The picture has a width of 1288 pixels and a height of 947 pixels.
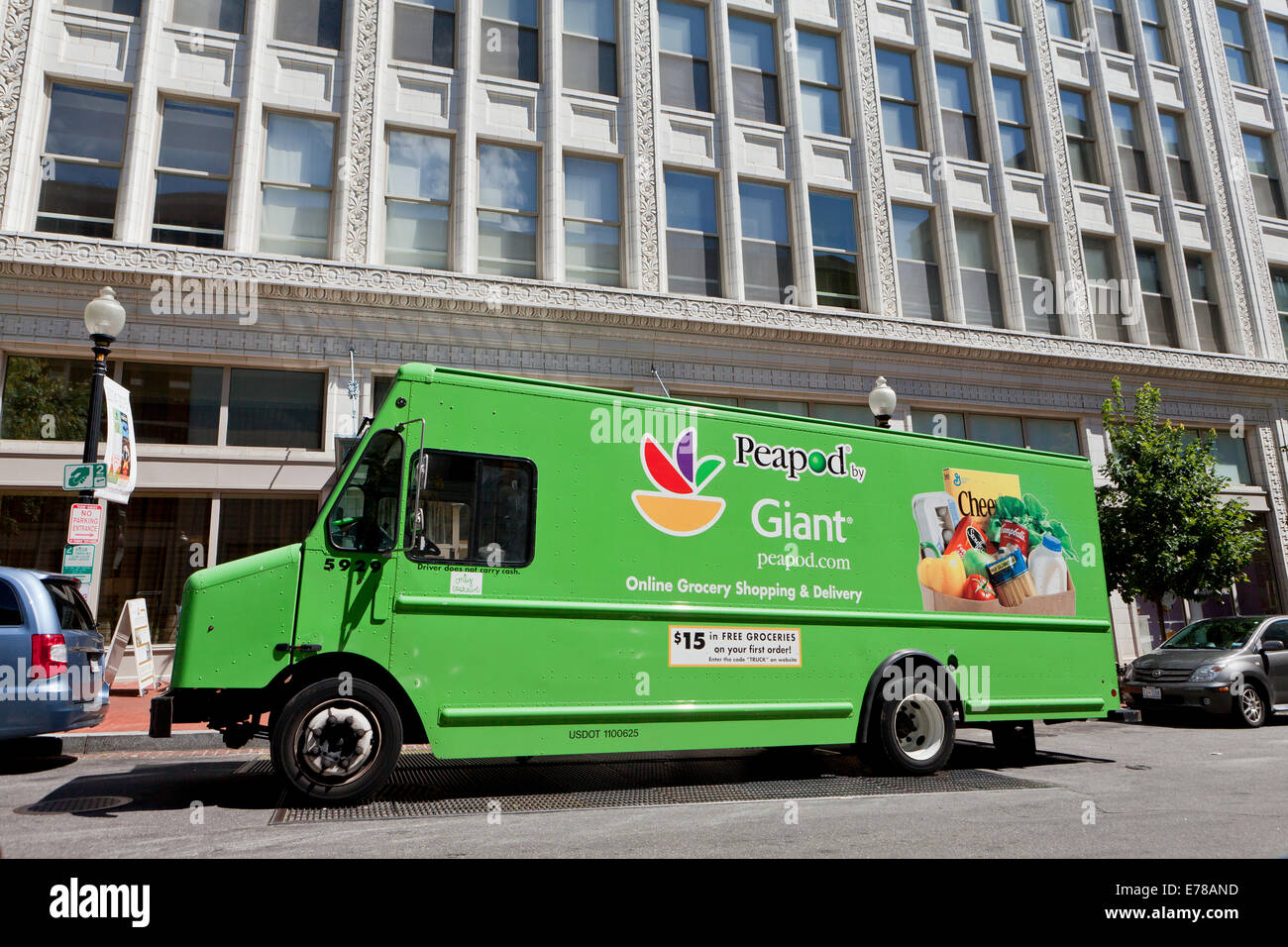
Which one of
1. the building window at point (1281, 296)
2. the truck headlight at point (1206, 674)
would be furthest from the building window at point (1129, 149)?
the truck headlight at point (1206, 674)

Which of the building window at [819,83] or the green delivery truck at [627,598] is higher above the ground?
the building window at [819,83]

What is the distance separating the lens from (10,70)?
14.2m

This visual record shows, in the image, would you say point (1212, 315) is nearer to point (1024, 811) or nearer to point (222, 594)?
point (1024, 811)

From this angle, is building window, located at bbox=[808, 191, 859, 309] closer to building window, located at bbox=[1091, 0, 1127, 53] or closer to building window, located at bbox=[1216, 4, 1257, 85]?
building window, located at bbox=[1091, 0, 1127, 53]

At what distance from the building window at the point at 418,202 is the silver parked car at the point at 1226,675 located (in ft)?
46.3

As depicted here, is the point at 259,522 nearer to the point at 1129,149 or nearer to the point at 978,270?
the point at 978,270

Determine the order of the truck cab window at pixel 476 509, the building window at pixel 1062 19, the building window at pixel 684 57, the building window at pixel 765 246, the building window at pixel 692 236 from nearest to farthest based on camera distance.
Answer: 1. the truck cab window at pixel 476 509
2. the building window at pixel 692 236
3. the building window at pixel 765 246
4. the building window at pixel 684 57
5. the building window at pixel 1062 19

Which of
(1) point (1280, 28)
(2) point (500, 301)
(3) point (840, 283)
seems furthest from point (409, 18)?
(1) point (1280, 28)

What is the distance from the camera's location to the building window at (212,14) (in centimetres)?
1555

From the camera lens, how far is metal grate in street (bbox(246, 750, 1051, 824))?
6.32m

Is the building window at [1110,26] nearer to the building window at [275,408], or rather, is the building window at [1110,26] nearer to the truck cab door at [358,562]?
the building window at [275,408]

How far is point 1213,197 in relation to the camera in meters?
23.0

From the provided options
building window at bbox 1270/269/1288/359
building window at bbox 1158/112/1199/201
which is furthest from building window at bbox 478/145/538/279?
building window at bbox 1270/269/1288/359

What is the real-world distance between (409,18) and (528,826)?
54.0 ft
